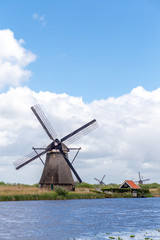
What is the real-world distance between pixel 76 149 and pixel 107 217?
70.7 ft

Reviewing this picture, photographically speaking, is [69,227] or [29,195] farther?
[29,195]

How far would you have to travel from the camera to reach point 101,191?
188 ft

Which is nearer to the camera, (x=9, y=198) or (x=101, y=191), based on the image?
(x=9, y=198)

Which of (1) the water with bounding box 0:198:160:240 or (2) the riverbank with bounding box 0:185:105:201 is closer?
(1) the water with bounding box 0:198:160:240

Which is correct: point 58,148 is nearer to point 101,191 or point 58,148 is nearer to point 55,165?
point 55,165

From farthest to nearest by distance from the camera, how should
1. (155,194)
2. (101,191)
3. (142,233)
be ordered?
(155,194), (101,191), (142,233)

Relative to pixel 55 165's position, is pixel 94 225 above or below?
below

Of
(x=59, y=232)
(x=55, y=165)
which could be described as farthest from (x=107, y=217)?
(x=55, y=165)

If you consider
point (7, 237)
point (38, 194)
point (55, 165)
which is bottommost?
point (7, 237)

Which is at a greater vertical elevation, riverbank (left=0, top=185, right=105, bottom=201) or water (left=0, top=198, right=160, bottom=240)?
riverbank (left=0, top=185, right=105, bottom=201)

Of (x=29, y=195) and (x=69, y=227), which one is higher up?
(x=29, y=195)

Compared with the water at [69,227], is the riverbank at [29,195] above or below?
above

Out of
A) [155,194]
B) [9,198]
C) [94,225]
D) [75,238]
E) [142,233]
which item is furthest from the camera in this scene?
[155,194]

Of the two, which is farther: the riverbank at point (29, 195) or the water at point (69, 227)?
the riverbank at point (29, 195)
